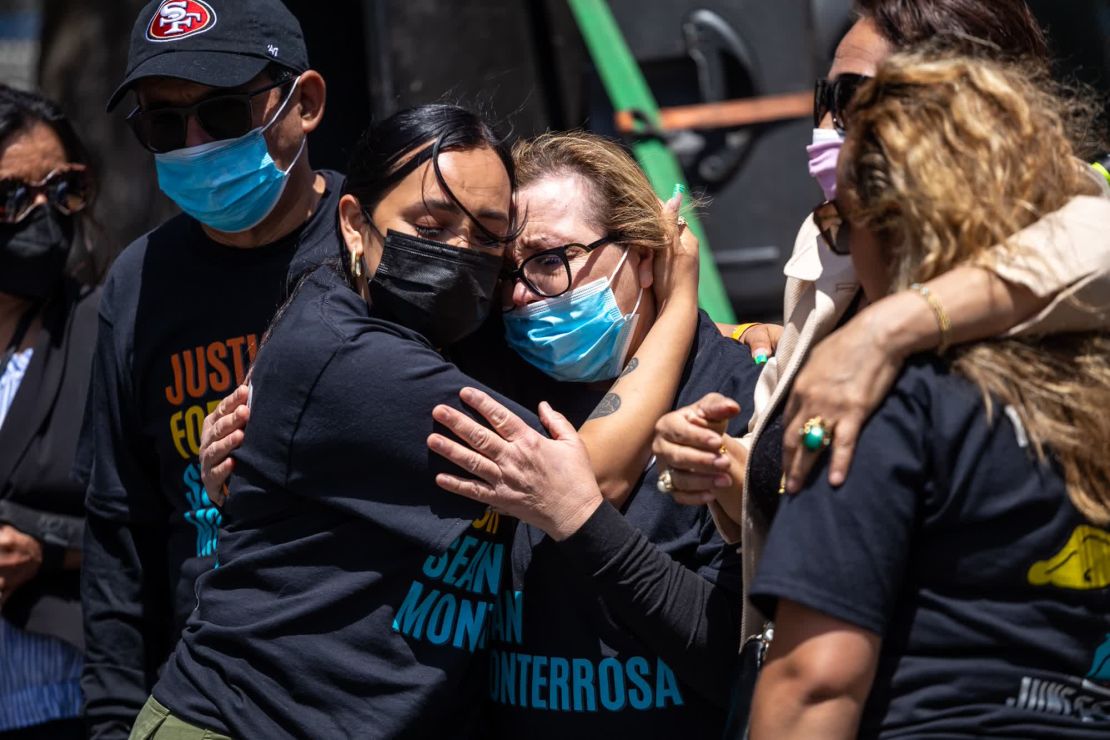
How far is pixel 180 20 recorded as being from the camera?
281 centimetres

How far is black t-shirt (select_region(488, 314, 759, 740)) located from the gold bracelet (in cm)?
67

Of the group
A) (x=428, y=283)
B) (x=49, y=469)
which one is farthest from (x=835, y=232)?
(x=49, y=469)

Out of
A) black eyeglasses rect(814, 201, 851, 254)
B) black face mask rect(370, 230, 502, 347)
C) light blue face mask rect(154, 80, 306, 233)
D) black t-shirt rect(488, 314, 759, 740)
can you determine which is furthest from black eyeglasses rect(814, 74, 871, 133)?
light blue face mask rect(154, 80, 306, 233)

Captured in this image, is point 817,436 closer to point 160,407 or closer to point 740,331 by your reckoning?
point 740,331

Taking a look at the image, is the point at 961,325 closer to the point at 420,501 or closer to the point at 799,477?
the point at 799,477

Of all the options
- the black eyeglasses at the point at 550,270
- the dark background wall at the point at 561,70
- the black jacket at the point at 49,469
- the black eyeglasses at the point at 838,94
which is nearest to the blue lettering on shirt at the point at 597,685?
the black eyeglasses at the point at 550,270

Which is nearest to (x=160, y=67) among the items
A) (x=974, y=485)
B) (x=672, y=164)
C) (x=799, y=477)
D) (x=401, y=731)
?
(x=401, y=731)

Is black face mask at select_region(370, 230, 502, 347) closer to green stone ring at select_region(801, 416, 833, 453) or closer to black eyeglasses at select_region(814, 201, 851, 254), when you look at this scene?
black eyeglasses at select_region(814, 201, 851, 254)

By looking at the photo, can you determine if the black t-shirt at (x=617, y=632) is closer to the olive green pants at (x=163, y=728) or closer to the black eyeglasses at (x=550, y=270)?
the black eyeglasses at (x=550, y=270)

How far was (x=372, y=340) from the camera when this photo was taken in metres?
2.29

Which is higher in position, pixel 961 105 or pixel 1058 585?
pixel 961 105

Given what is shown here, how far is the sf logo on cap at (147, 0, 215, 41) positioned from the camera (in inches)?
110

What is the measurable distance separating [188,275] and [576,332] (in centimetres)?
89

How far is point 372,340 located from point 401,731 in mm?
653
